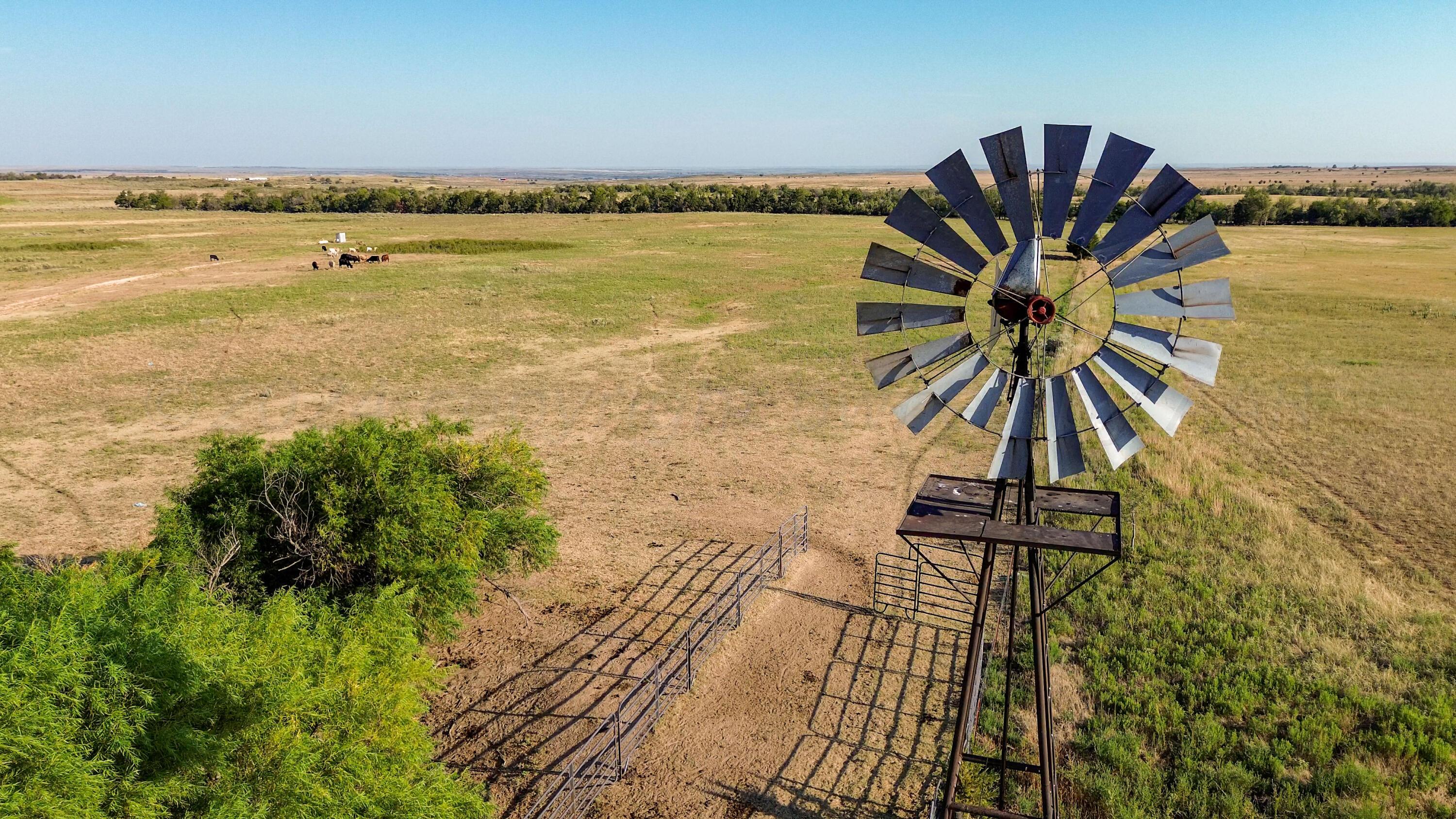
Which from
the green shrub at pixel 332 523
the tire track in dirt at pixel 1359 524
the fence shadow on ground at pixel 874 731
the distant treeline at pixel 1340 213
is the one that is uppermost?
the distant treeline at pixel 1340 213

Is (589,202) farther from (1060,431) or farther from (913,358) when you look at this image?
(1060,431)

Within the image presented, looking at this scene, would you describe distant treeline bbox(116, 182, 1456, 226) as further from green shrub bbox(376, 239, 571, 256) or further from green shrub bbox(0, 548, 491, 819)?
green shrub bbox(0, 548, 491, 819)

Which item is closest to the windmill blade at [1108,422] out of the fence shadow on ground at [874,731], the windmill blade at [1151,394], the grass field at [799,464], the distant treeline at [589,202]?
the windmill blade at [1151,394]

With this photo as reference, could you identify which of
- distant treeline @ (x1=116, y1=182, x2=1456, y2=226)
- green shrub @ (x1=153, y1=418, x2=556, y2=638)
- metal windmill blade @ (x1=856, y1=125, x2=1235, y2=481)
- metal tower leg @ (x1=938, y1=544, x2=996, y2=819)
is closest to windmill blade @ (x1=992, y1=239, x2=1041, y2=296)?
metal windmill blade @ (x1=856, y1=125, x2=1235, y2=481)

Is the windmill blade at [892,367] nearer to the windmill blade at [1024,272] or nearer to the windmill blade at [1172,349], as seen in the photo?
the windmill blade at [1024,272]

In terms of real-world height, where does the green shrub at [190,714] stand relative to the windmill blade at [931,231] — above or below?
below

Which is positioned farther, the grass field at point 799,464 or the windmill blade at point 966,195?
the grass field at point 799,464
